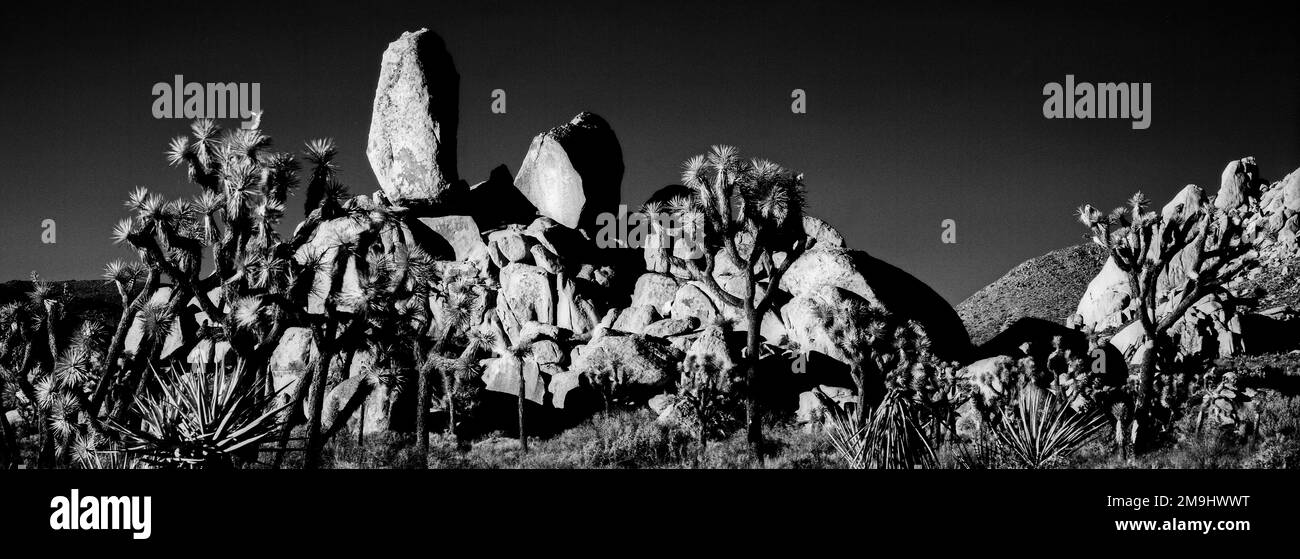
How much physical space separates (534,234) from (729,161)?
21.6m

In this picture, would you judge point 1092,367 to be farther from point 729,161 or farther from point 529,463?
point 529,463

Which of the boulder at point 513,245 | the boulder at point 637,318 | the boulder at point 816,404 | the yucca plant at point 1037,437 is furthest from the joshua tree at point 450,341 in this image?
the boulder at point 513,245

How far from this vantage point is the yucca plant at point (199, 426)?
12086mm

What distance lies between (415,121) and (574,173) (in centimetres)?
884

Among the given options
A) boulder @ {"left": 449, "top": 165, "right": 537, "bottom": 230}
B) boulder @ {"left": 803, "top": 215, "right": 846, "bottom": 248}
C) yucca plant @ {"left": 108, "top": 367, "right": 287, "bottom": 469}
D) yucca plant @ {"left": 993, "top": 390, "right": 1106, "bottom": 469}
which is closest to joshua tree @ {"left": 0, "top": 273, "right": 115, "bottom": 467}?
yucca plant @ {"left": 108, "top": 367, "right": 287, "bottom": 469}

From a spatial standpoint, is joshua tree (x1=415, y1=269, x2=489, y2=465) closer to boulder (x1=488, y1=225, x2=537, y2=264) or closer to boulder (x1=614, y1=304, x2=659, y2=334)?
boulder (x1=614, y1=304, x2=659, y2=334)

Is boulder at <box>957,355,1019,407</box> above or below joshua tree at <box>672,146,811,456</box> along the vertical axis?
below

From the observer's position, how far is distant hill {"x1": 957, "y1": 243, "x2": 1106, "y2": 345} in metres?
50.8

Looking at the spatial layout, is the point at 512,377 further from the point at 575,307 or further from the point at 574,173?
the point at 574,173

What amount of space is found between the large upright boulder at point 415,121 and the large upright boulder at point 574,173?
172 inches

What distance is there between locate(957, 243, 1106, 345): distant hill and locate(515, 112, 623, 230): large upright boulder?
21738 millimetres

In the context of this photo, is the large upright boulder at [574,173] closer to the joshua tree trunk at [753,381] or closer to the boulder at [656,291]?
the boulder at [656,291]

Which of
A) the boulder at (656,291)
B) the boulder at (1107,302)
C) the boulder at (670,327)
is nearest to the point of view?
the boulder at (670,327)
